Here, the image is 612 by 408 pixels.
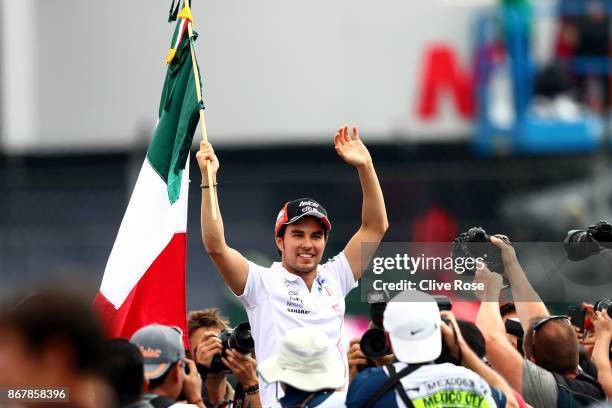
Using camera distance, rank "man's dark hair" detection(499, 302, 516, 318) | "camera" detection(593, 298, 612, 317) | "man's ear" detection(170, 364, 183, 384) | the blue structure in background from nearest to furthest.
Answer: "man's ear" detection(170, 364, 183, 384), "camera" detection(593, 298, 612, 317), "man's dark hair" detection(499, 302, 516, 318), the blue structure in background

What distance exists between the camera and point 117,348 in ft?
14.6

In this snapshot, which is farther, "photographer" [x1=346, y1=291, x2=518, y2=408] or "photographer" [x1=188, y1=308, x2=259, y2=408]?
"photographer" [x1=188, y1=308, x2=259, y2=408]

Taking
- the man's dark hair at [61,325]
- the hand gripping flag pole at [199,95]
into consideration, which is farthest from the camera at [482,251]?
the man's dark hair at [61,325]

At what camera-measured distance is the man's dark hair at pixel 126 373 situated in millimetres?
4324

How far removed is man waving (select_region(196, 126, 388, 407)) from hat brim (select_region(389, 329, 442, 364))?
93 cm

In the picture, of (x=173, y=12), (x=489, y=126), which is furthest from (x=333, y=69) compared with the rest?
(x=173, y=12)

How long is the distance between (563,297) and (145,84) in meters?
16.3

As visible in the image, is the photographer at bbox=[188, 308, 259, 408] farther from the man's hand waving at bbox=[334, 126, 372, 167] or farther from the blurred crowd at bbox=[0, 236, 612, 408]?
the man's hand waving at bbox=[334, 126, 372, 167]

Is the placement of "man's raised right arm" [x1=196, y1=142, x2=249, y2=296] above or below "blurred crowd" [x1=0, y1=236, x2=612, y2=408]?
above

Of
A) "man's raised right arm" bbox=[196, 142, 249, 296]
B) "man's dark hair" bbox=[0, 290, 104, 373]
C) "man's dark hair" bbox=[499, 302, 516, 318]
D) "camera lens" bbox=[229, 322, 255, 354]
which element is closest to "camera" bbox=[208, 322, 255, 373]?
"camera lens" bbox=[229, 322, 255, 354]

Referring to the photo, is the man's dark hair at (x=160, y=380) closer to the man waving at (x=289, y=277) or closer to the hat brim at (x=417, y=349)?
the hat brim at (x=417, y=349)

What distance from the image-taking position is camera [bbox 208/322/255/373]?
5.80 meters

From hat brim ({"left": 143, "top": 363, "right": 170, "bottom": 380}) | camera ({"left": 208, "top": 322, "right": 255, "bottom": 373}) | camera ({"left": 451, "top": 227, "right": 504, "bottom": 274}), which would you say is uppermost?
camera ({"left": 451, "top": 227, "right": 504, "bottom": 274})

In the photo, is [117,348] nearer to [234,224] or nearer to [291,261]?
[291,261]
